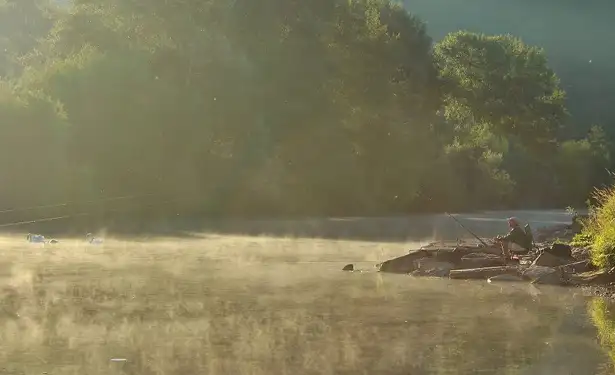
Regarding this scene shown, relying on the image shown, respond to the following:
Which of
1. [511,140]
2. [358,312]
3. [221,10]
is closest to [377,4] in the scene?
[221,10]

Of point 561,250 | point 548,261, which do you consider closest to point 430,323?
point 548,261

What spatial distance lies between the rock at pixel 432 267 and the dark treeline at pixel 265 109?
3340 cm

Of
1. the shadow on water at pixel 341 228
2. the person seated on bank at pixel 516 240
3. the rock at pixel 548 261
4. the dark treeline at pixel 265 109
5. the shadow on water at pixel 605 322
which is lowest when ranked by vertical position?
the shadow on water at pixel 605 322

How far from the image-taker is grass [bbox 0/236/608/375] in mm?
12828

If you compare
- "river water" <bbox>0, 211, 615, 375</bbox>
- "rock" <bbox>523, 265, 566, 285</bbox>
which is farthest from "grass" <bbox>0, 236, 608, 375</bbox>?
"rock" <bbox>523, 265, 566, 285</bbox>

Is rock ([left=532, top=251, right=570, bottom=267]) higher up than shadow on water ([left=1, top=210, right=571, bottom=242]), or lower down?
lower down

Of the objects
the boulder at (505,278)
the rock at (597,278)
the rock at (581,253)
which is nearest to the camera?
the rock at (597,278)

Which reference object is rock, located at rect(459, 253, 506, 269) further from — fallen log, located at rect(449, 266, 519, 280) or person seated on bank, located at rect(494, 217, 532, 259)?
fallen log, located at rect(449, 266, 519, 280)

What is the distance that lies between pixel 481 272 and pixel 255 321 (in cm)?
1044

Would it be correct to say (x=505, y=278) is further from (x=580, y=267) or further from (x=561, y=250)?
(x=561, y=250)

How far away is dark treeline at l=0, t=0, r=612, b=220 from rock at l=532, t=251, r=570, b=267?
35667mm

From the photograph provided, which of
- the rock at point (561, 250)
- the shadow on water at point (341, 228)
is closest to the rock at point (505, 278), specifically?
the rock at point (561, 250)

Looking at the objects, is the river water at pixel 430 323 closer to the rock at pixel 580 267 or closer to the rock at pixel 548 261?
the rock at pixel 580 267

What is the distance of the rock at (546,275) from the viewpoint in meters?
23.6
